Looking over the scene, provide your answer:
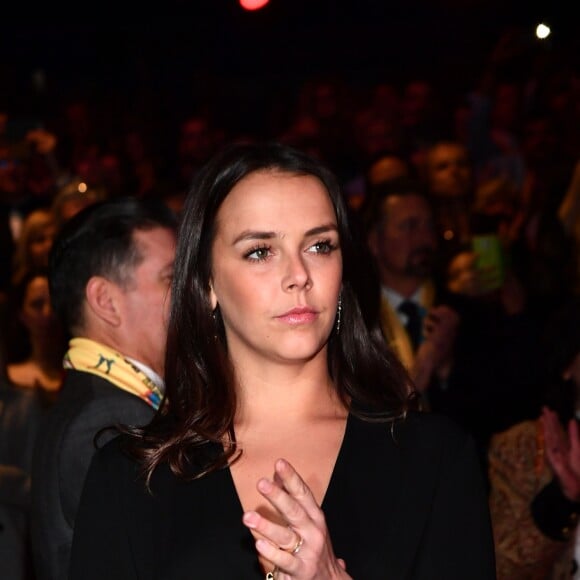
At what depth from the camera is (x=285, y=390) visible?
2822mm

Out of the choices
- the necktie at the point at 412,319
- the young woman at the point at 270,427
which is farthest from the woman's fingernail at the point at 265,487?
the necktie at the point at 412,319

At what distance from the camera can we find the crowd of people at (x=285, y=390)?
265 cm

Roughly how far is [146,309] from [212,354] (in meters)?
0.84

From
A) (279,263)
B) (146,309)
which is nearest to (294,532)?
(279,263)

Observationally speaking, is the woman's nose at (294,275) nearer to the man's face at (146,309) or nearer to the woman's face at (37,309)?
the man's face at (146,309)

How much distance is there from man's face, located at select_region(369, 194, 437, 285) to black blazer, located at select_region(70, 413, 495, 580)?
2693 millimetres

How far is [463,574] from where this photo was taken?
8.53 ft

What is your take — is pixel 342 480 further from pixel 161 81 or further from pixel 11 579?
pixel 161 81

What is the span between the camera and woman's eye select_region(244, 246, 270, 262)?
272 cm

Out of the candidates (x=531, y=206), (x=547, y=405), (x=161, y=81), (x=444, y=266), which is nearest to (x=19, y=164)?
(x=161, y=81)

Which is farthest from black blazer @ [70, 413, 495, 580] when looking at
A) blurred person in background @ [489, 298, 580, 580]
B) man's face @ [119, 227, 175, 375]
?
blurred person in background @ [489, 298, 580, 580]

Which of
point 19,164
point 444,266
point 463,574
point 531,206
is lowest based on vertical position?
point 463,574

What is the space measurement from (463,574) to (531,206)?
17.1ft

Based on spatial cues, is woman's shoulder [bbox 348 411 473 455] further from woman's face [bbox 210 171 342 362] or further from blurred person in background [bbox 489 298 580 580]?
blurred person in background [bbox 489 298 580 580]
